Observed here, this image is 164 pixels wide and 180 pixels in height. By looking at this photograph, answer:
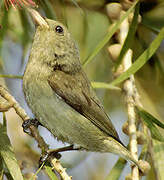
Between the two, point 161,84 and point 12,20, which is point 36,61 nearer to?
point 12,20

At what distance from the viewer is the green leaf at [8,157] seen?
2531mm

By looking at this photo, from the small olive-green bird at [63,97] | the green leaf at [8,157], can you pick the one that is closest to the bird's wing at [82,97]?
the small olive-green bird at [63,97]

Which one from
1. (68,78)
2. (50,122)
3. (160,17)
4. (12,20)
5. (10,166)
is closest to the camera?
(10,166)

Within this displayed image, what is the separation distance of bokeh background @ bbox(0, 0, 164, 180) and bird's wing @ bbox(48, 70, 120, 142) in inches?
22.4

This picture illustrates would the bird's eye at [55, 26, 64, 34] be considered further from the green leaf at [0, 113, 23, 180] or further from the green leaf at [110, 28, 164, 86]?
the green leaf at [0, 113, 23, 180]

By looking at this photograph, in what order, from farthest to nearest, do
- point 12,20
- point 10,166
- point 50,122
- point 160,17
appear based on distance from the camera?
point 12,20 < point 160,17 < point 50,122 < point 10,166

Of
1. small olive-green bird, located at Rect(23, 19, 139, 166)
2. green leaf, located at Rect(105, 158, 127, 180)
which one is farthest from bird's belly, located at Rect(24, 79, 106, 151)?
green leaf, located at Rect(105, 158, 127, 180)

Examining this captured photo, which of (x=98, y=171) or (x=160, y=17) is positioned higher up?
(x=160, y=17)

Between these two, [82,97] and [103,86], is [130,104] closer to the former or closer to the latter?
[103,86]

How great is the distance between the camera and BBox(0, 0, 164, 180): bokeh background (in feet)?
12.8

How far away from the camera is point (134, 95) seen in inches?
127

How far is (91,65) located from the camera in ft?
15.6

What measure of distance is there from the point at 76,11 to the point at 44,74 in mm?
1636

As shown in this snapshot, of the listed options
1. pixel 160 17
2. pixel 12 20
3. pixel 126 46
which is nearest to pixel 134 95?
pixel 126 46
